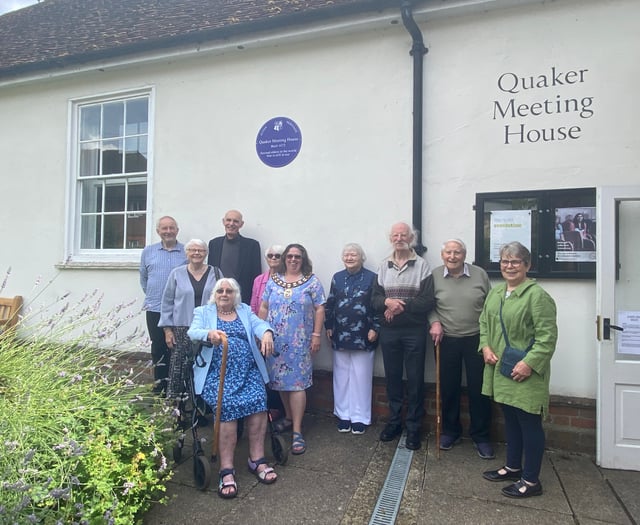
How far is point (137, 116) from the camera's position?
20.1 ft

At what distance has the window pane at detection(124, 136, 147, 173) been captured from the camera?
6.05 metres

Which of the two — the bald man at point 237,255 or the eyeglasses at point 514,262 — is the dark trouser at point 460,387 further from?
the bald man at point 237,255

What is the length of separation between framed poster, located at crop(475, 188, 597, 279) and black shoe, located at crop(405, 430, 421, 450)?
1610mm

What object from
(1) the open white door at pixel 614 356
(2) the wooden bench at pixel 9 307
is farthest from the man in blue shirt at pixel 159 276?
(1) the open white door at pixel 614 356

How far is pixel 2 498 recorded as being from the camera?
87.5 inches

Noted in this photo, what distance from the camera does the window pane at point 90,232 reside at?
6359mm

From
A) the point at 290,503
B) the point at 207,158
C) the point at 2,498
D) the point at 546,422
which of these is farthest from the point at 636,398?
the point at 207,158

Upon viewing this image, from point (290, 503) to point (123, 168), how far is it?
192 inches

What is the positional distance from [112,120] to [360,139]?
3.65m

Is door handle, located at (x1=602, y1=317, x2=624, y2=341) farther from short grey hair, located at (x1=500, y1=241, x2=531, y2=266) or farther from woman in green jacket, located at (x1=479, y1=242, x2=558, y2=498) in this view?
short grey hair, located at (x1=500, y1=241, x2=531, y2=266)

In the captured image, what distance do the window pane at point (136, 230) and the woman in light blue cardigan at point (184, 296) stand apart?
1979mm

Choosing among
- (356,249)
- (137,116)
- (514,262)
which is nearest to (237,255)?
(356,249)

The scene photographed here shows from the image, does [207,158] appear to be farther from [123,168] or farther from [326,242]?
[326,242]

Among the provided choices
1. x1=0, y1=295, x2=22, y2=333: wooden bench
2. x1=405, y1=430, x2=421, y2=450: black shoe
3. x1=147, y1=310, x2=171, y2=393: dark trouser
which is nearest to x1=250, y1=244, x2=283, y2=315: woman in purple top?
x1=147, y1=310, x2=171, y2=393: dark trouser
